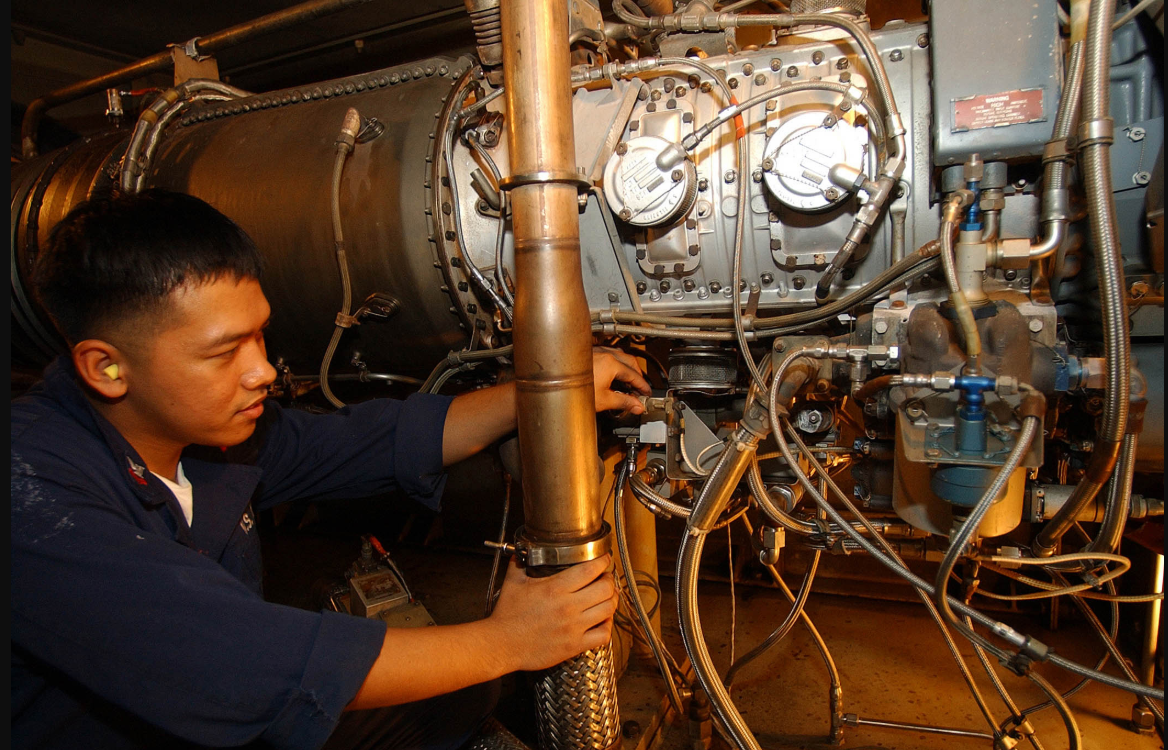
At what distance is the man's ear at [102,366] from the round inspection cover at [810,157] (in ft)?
3.67

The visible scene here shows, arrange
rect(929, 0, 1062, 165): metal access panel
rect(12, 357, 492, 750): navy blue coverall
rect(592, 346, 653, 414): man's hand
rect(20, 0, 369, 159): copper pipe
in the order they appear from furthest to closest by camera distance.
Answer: rect(20, 0, 369, 159): copper pipe → rect(592, 346, 653, 414): man's hand → rect(929, 0, 1062, 165): metal access panel → rect(12, 357, 492, 750): navy blue coverall

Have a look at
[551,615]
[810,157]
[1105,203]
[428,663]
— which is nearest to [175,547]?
[428,663]

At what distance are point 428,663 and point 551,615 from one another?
0.66 ft

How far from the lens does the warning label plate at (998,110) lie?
1.02 meters

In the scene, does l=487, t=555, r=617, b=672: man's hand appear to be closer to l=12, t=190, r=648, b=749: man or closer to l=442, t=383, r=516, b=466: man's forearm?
l=12, t=190, r=648, b=749: man

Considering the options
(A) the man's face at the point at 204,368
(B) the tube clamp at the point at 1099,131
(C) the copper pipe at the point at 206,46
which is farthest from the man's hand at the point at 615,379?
(C) the copper pipe at the point at 206,46

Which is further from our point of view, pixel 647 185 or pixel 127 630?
pixel 647 185

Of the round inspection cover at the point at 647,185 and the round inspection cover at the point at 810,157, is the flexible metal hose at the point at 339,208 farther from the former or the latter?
the round inspection cover at the point at 810,157

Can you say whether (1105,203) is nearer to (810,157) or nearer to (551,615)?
(810,157)

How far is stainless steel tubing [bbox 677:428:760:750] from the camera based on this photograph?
3.79 ft

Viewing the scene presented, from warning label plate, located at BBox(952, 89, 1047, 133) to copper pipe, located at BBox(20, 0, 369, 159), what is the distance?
4.92 ft

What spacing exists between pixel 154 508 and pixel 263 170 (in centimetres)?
88

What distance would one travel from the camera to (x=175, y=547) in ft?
3.17

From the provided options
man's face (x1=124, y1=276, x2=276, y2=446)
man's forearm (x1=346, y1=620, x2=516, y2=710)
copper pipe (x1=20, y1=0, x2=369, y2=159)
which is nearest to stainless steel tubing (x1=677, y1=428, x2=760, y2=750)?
man's forearm (x1=346, y1=620, x2=516, y2=710)
